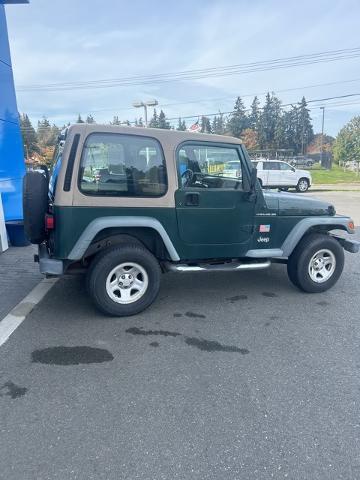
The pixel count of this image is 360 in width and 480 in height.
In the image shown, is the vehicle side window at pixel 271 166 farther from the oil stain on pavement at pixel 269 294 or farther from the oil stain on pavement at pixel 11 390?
the oil stain on pavement at pixel 11 390

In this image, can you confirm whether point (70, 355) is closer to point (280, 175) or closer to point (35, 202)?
point (35, 202)

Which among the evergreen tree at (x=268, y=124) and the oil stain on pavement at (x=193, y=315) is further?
the evergreen tree at (x=268, y=124)

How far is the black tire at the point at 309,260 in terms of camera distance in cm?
451

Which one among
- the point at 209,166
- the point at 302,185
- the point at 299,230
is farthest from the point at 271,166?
the point at 209,166

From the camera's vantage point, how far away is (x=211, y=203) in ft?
13.3

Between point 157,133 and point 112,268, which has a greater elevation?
point 157,133

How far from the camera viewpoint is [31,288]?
476 centimetres

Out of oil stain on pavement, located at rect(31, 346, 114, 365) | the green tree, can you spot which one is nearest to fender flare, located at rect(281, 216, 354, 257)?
oil stain on pavement, located at rect(31, 346, 114, 365)

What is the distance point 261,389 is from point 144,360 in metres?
1.02

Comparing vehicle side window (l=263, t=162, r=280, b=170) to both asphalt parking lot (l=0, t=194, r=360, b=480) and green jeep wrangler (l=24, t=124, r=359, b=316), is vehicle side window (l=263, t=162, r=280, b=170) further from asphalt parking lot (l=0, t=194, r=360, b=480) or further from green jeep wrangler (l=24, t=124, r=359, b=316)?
asphalt parking lot (l=0, t=194, r=360, b=480)

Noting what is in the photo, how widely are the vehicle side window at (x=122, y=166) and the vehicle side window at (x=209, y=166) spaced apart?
0.27 m

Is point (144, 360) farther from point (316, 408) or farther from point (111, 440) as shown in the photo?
point (316, 408)

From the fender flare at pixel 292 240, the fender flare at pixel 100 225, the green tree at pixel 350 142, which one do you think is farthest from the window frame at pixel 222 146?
the green tree at pixel 350 142

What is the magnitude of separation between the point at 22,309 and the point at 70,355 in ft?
4.29
